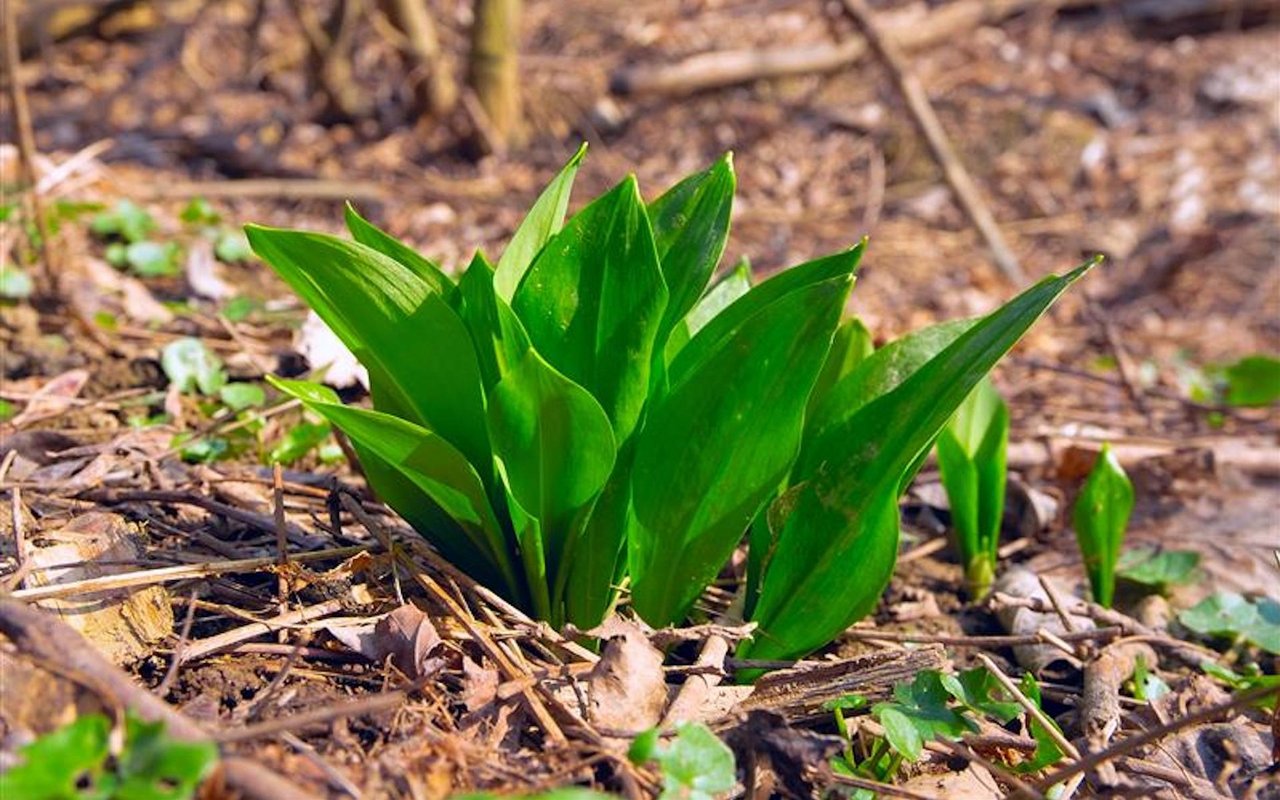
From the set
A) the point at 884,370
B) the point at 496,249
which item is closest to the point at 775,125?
the point at 496,249

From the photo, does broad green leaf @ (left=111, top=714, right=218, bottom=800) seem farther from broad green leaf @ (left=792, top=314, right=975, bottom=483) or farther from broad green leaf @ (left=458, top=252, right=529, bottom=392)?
broad green leaf @ (left=792, top=314, right=975, bottom=483)

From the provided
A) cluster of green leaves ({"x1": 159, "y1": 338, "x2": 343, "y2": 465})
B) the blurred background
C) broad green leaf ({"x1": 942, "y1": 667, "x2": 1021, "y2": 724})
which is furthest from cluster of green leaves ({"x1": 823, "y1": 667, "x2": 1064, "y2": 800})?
the blurred background

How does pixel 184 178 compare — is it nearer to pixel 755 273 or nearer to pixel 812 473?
pixel 755 273

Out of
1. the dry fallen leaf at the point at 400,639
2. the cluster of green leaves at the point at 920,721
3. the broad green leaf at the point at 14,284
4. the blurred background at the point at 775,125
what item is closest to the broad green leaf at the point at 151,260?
the broad green leaf at the point at 14,284

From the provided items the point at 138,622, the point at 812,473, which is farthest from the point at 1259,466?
the point at 138,622

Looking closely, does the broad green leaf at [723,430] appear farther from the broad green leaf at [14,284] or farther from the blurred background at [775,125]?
the blurred background at [775,125]

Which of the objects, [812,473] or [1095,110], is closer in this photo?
[812,473]
